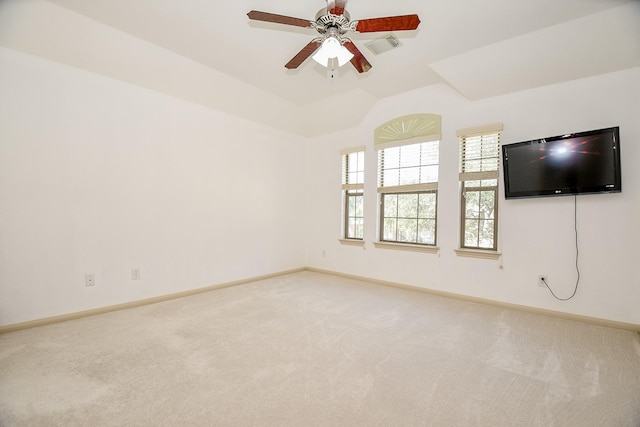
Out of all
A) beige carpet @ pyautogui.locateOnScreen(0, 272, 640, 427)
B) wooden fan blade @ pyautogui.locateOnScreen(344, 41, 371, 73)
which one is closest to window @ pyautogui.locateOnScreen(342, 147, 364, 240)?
beige carpet @ pyautogui.locateOnScreen(0, 272, 640, 427)

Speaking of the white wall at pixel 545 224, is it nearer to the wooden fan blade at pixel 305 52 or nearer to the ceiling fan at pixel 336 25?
the ceiling fan at pixel 336 25

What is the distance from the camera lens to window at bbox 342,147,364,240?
507cm

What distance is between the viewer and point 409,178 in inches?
173

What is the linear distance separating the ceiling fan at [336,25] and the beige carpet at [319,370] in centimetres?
260

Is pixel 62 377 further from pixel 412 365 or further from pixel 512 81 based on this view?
pixel 512 81

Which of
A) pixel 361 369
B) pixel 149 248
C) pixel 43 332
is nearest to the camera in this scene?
pixel 361 369

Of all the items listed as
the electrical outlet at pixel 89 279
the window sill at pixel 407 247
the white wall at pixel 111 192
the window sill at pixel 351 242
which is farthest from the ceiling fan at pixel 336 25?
the electrical outlet at pixel 89 279

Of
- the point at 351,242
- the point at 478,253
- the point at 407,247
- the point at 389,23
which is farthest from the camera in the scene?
the point at 351,242

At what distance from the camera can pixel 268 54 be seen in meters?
3.25

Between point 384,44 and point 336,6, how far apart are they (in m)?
1.43

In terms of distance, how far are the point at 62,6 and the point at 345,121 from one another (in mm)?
3810

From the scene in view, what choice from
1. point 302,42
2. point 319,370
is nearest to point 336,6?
point 302,42

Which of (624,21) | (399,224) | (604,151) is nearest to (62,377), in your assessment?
(399,224)

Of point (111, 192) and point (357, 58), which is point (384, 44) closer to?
point (357, 58)
